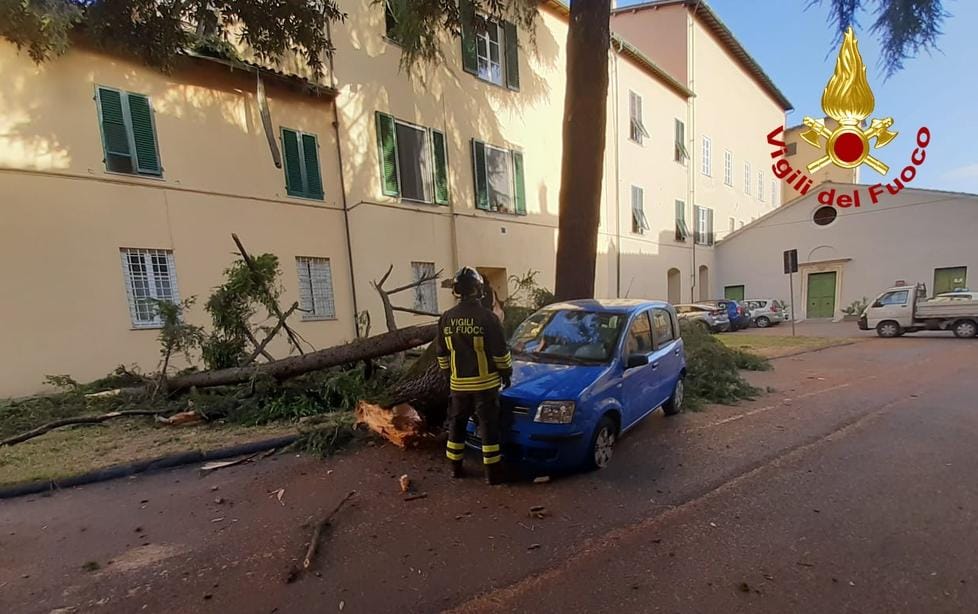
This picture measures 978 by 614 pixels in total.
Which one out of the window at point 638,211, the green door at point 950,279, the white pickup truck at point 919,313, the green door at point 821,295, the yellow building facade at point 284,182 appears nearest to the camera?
the yellow building facade at point 284,182

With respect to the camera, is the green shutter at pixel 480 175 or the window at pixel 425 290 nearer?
the window at pixel 425 290

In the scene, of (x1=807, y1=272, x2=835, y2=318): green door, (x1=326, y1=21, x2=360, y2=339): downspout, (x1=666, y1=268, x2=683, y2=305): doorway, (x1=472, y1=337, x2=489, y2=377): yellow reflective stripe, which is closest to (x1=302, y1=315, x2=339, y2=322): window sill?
(x1=326, y1=21, x2=360, y2=339): downspout

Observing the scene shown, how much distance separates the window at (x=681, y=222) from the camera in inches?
899

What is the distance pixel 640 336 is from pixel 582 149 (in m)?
3.99

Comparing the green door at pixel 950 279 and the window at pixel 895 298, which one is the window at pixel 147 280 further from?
the green door at pixel 950 279

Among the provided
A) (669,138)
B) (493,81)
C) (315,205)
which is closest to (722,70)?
(669,138)

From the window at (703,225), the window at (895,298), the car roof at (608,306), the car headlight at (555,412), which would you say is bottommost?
the window at (895,298)

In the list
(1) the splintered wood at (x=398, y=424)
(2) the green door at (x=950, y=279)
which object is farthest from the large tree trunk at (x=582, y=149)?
(2) the green door at (x=950, y=279)

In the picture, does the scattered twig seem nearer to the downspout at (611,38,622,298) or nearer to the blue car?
the blue car

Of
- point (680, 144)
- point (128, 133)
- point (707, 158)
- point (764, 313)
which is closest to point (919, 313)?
point (764, 313)

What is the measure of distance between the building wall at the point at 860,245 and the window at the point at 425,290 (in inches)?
793

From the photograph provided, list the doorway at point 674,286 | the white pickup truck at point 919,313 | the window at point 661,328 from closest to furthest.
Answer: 1. the window at point 661,328
2. the white pickup truck at point 919,313
3. the doorway at point 674,286

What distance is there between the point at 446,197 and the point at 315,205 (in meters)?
3.75

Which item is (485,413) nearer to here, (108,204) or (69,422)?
(69,422)
